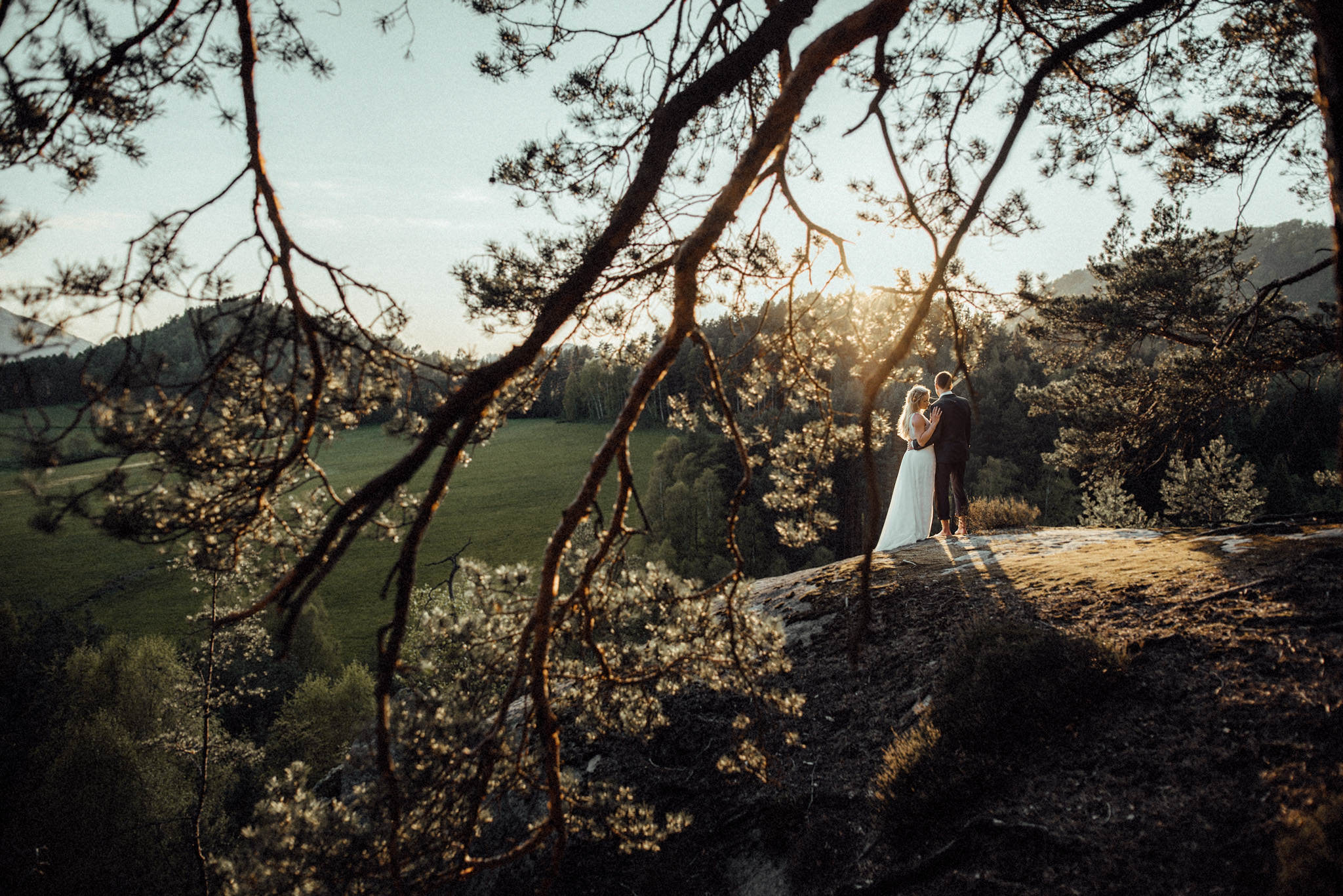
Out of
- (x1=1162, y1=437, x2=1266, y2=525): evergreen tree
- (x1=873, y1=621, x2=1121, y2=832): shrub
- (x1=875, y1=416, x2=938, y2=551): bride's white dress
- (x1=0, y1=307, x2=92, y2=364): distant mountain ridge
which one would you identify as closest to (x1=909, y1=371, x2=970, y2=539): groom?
(x1=875, y1=416, x2=938, y2=551): bride's white dress

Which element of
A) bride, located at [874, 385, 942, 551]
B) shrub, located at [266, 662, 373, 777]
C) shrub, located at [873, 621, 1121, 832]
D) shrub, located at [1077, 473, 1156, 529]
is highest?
bride, located at [874, 385, 942, 551]

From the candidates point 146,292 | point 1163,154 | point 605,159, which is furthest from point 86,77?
point 1163,154

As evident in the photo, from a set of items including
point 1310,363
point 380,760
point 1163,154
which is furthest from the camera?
point 1310,363

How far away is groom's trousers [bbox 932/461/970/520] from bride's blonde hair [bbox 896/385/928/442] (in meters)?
0.59

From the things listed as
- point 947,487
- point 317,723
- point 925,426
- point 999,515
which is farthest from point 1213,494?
point 317,723

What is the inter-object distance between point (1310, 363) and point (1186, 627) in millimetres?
5036

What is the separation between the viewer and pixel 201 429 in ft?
8.04

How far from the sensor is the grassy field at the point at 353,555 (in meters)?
32.6

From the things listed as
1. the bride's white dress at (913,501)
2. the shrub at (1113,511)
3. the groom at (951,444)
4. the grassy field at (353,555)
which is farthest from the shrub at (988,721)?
the grassy field at (353,555)

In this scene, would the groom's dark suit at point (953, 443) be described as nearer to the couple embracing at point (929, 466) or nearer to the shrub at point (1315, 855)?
the couple embracing at point (929, 466)

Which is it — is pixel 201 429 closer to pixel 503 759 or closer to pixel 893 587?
pixel 503 759

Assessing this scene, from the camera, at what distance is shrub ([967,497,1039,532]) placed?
907 centimetres

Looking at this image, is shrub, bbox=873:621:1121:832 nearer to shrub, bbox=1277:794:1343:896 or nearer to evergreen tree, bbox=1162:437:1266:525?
shrub, bbox=1277:794:1343:896

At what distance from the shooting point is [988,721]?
121 inches
